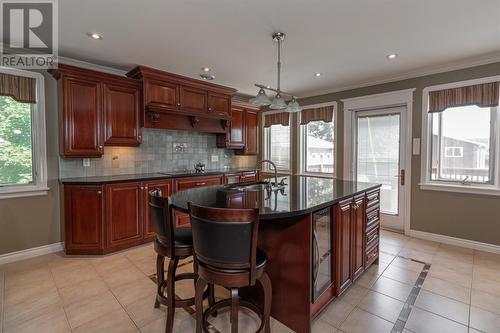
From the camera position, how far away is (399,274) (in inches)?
105

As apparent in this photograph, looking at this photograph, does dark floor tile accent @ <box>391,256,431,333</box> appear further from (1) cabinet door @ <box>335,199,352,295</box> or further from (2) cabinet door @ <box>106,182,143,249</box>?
(2) cabinet door @ <box>106,182,143,249</box>

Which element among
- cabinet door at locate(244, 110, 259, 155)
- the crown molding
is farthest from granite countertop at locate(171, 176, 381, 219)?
cabinet door at locate(244, 110, 259, 155)

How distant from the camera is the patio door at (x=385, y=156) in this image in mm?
4020

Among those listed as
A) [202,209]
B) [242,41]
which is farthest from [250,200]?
[242,41]

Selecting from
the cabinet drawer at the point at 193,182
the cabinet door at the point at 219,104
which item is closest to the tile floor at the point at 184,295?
the cabinet drawer at the point at 193,182

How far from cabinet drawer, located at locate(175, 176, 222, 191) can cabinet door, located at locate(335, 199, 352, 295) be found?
8.09ft

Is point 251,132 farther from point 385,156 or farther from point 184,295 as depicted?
point 184,295

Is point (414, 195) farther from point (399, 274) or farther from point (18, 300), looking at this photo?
point (18, 300)

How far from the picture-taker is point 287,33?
8.54 ft

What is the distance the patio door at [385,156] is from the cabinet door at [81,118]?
4096 mm

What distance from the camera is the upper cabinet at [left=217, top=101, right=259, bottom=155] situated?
16.1 ft

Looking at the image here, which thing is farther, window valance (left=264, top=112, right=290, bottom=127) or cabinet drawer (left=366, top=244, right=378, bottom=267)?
window valance (left=264, top=112, right=290, bottom=127)

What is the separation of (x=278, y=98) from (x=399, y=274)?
2258mm

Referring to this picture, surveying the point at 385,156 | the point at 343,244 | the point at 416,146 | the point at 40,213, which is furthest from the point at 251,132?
the point at 40,213
